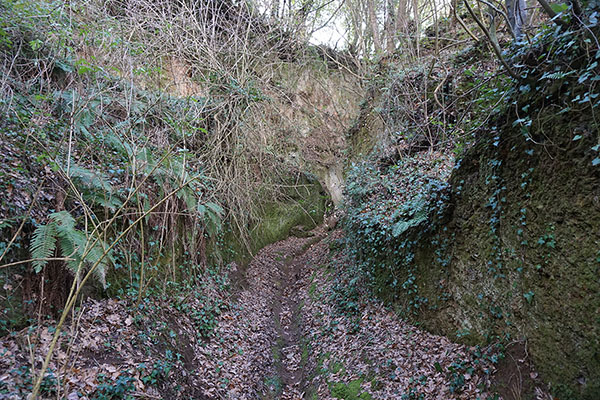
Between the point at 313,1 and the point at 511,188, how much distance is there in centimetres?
727

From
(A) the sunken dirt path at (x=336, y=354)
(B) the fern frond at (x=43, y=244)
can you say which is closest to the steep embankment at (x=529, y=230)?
(A) the sunken dirt path at (x=336, y=354)

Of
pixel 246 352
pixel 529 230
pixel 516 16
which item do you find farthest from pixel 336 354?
pixel 516 16

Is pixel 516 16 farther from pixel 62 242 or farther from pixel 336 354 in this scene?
pixel 62 242

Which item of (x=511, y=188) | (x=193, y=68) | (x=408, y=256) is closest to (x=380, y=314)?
(x=408, y=256)

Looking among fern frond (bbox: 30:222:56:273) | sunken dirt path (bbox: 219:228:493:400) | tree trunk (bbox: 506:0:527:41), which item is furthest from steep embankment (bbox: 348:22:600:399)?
fern frond (bbox: 30:222:56:273)

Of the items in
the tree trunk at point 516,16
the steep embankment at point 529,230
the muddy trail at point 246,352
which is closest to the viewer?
the steep embankment at point 529,230

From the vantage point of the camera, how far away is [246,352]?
595 cm

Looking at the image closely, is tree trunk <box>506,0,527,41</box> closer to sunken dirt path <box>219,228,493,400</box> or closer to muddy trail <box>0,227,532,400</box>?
muddy trail <box>0,227,532,400</box>

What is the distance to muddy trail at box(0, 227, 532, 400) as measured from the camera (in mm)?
3498

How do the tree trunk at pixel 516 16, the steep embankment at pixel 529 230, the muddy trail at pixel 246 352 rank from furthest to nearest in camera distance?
the tree trunk at pixel 516 16 → the muddy trail at pixel 246 352 → the steep embankment at pixel 529 230

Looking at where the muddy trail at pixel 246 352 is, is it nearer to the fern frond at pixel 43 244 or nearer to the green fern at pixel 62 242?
the green fern at pixel 62 242

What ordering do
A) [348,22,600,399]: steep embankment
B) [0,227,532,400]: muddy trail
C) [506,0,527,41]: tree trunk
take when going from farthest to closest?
[506,0,527,41]: tree trunk
[0,227,532,400]: muddy trail
[348,22,600,399]: steep embankment

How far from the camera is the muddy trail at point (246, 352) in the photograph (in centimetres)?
350

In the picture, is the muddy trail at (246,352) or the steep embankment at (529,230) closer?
the steep embankment at (529,230)
